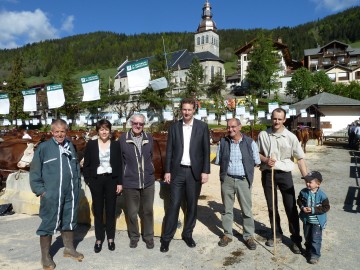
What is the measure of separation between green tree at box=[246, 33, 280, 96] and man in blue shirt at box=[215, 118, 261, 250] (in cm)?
4788

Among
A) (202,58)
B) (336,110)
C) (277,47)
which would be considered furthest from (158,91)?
(277,47)

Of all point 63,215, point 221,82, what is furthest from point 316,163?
point 221,82

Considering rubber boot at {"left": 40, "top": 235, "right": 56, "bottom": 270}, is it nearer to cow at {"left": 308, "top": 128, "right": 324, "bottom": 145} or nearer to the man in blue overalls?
the man in blue overalls

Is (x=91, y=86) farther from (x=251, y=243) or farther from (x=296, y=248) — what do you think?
(x=296, y=248)

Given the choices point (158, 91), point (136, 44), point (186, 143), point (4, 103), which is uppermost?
point (136, 44)

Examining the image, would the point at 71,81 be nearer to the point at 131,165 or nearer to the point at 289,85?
the point at 289,85

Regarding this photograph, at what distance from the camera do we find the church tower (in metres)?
80.9

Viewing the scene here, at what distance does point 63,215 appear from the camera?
3951mm

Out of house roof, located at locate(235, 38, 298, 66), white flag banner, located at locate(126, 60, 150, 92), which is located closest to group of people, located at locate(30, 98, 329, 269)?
white flag banner, located at locate(126, 60, 150, 92)

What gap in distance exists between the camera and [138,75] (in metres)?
9.56

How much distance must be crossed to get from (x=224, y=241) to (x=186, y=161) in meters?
1.33

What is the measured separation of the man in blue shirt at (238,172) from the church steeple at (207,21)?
270 feet

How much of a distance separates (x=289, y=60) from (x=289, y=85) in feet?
68.8

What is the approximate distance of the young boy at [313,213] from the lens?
155 inches
